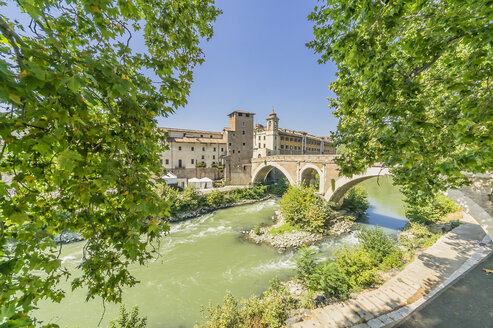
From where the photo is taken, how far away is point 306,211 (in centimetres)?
1253

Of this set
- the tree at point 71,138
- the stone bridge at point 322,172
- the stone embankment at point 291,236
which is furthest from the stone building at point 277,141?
the tree at point 71,138

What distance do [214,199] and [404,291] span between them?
1525cm

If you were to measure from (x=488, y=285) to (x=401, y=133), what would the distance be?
6.03m

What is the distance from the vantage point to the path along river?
624cm

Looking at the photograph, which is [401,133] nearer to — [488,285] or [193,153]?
[488,285]

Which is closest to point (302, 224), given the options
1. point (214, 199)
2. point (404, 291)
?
point (404, 291)

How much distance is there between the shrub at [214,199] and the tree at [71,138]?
1541 cm

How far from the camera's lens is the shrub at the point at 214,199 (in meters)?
17.5

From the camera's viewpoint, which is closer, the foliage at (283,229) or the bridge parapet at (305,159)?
the foliage at (283,229)

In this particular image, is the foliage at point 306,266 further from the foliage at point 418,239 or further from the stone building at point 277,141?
the stone building at point 277,141

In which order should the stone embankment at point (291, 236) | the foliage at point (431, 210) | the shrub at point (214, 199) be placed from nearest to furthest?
the foliage at point (431, 210) → the stone embankment at point (291, 236) → the shrub at point (214, 199)

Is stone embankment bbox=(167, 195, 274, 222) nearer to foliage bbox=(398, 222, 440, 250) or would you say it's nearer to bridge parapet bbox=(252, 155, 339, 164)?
bridge parapet bbox=(252, 155, 339, 164)

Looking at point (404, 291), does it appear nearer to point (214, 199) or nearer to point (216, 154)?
point (214, 199)

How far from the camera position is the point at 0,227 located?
3.85 ft
